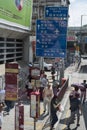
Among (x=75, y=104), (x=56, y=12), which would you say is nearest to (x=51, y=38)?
(x=56, y=12)

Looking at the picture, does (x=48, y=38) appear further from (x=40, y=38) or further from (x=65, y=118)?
(x=65, y=118)

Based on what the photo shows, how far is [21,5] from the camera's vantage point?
74.9 feet

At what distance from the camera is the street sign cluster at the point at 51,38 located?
21812mm

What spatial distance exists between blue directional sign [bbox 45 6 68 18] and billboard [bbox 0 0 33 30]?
1531mm

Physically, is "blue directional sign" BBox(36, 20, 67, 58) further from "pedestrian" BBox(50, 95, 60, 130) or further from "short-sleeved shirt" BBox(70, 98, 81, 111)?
"pedestrian" BBox(50, 95, 60, 130)

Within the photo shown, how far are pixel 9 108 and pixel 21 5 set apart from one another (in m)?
7.57

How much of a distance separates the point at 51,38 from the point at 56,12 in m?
2.73

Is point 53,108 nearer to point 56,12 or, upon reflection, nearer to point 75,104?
point 75,104

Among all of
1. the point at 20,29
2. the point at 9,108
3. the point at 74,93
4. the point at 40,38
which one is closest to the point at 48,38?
the point at 40,38

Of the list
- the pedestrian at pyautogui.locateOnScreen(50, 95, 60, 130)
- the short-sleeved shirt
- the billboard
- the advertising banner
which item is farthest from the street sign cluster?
the pedestrian at pyautogui.locateOnScreen(50, 95, 60, 130)

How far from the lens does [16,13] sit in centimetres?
2177

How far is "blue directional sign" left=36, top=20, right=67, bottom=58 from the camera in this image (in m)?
21.8

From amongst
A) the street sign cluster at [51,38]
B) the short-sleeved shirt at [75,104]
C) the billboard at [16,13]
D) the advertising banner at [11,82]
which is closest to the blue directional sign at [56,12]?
the street sign cluster at [51,38]

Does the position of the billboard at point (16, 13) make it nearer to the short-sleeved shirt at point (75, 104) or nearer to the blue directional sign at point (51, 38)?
the blue directional sign at point (51, 38)
